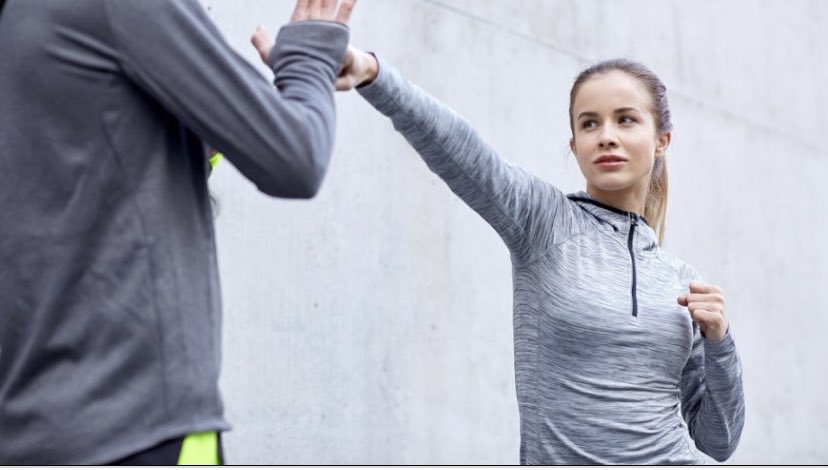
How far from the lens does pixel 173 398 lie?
104 cm

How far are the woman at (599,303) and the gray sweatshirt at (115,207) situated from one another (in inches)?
23.3

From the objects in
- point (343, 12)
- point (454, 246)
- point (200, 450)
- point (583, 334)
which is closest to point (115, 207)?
point (200, 450)

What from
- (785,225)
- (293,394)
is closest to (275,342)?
(293,394)

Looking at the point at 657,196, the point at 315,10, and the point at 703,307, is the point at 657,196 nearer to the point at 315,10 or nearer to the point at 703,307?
the point at 703,307

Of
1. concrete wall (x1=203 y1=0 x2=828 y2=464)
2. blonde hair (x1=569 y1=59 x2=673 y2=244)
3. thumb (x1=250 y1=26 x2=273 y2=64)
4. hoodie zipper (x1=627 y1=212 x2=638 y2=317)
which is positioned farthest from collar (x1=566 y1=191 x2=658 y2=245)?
concrete wall (x1=203 y1=0 x2=828 y2=464)

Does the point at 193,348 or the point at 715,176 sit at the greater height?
the point at 715,176

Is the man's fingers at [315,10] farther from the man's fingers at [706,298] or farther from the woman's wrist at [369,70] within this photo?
the man's fingers at [706,298]

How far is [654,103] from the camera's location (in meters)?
2.09

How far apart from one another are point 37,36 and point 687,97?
4.48 m

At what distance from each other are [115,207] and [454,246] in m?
2.79

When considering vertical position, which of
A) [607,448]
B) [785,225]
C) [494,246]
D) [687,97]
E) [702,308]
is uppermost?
[687,97]

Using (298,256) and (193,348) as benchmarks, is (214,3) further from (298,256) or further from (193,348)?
(193,348)

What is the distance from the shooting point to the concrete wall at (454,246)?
3221mm

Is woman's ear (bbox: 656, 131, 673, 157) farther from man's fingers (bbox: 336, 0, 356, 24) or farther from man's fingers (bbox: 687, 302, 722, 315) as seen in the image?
man's fingers (bbox: 336, 0, 356, 24)
